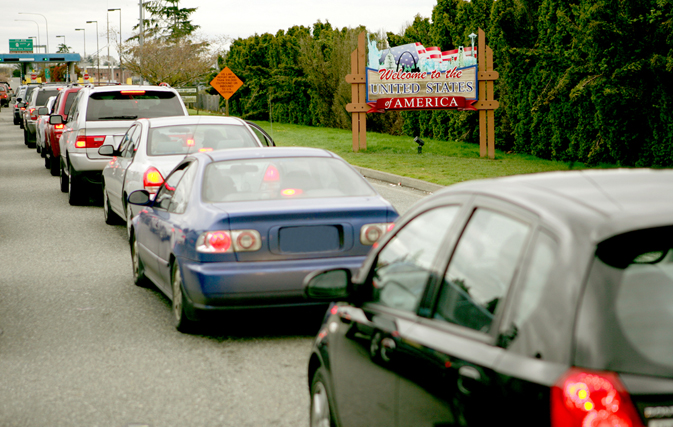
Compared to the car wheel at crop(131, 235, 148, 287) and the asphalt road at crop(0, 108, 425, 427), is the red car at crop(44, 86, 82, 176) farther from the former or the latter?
the car wheel at crop(131, 235, 148, 287)

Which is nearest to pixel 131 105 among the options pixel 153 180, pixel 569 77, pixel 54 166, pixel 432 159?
pixel 153 180

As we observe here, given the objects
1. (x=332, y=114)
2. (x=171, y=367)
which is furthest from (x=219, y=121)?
(x=332, y=114)

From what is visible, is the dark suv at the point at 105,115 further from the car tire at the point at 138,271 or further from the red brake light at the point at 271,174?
the red brake light at the point at 271,174

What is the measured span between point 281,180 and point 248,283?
124 cm

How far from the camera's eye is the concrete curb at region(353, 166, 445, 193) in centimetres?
1614

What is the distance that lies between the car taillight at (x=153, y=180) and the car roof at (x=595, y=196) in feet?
24.3

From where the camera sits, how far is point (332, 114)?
4097 centimetres

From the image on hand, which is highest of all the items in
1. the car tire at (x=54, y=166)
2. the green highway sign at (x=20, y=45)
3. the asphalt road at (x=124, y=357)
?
the green highway sign at (x=20, y=45)

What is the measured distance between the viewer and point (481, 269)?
265cm

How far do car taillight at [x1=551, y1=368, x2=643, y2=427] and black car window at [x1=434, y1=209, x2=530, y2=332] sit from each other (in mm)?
473

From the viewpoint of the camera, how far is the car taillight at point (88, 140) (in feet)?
46.4

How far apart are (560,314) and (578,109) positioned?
19.3m

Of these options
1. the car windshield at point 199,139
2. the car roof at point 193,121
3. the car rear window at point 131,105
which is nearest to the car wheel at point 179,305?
the car windshield at point 199,139

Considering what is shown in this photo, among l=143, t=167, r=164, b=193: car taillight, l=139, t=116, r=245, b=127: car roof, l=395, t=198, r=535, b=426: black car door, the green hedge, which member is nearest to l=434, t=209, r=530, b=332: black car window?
l=395, t=198, r=535, b=426: black car door
